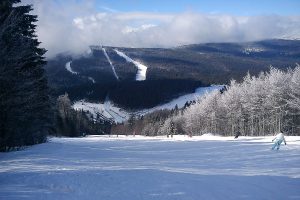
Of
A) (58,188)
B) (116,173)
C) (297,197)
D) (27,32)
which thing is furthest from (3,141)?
(297,197)

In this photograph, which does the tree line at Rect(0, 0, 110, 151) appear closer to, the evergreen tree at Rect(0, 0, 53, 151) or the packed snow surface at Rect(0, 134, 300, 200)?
the evergreen tree at Rect(0, 0, 53, 151)

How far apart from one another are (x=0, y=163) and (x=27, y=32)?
1432cm

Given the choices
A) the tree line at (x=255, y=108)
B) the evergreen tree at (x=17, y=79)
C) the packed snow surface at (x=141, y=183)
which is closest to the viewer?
the packed snow surface at (x=141, y=183)

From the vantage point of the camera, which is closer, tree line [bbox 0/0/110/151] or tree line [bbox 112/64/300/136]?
tree line [bbox 0/0/110/151]

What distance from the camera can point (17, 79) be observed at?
21391mm

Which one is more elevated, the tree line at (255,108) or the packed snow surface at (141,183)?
the tree line at (255,108)

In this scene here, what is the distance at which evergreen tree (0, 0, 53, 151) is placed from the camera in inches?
774

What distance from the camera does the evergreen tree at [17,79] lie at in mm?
19672

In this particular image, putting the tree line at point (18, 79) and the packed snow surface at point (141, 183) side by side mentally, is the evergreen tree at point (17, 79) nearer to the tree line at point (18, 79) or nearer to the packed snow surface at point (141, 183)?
the tree line at point (18, 79)

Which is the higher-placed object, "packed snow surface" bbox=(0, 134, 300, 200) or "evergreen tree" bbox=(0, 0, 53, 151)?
"evergreen tree" bbox=(0, 0, 53, 151)

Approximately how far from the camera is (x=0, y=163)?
1688 centimetres

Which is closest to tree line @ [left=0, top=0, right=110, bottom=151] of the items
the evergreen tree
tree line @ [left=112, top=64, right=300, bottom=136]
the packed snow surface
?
the evergreen tree

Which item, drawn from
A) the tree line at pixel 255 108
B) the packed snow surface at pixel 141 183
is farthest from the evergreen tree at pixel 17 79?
the tree line at pixel 255 108

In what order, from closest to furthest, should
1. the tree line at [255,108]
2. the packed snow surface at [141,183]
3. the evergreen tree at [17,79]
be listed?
the packed snow surface at [141,183], the evergreen tree at [17,79], the tree line at [255,108]
